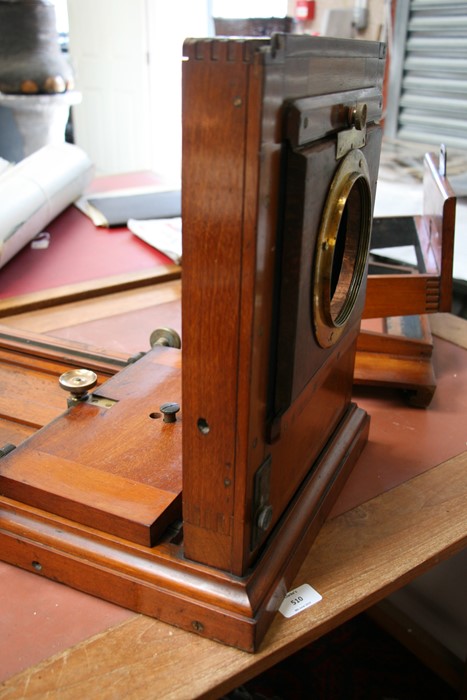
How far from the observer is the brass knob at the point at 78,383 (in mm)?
928

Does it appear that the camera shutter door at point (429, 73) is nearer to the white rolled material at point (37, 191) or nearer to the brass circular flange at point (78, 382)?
the white rolled material at point (37, 191)

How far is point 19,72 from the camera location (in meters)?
2.41

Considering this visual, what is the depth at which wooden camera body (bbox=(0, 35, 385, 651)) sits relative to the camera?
56cm

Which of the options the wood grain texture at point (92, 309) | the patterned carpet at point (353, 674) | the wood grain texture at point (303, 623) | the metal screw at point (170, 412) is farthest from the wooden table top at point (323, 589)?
the patterned carpet at point (353, 674)

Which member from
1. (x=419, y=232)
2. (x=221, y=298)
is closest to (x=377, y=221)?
(x=419, y=232)

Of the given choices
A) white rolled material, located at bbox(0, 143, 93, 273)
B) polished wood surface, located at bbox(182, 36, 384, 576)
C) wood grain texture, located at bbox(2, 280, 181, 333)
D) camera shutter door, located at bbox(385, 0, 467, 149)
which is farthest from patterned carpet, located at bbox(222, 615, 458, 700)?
camera shutter door, located at bbox(385, 0, 467, 149)

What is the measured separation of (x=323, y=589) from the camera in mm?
773

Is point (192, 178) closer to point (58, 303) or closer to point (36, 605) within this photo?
point (36, 605)

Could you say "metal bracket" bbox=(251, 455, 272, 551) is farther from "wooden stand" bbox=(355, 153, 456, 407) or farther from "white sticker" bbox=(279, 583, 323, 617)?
"wooden stand" bbox=(355, 153, 456, 407)

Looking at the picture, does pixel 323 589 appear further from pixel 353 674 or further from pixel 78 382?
pixel 353 674

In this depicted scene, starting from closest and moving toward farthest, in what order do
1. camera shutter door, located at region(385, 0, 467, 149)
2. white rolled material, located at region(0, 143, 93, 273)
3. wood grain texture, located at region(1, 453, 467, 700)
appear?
1. wood grain texture, located at region(1, 453, 467, 700)
2. white rolled material, located at region(0, 143, 93, 273)
3. camera shutter door, located at region(385, 0, 467, 149)

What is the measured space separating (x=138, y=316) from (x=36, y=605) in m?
0.88

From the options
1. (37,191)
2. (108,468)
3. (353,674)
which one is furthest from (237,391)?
(37,191)

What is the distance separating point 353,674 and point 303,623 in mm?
1091
